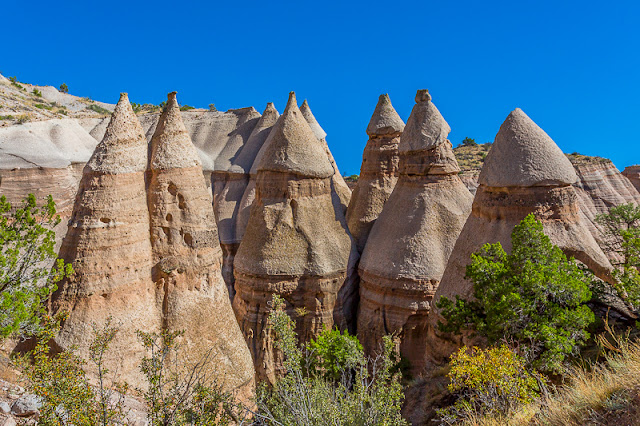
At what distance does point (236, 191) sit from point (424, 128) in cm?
1196

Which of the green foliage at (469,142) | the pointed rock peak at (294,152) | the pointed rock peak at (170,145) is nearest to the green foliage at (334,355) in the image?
the pointed rock peak at (294,152)

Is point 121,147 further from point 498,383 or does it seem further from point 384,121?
point 384,121

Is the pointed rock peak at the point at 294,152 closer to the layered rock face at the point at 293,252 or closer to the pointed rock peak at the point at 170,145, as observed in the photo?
the layered rock face at the point at 293,252

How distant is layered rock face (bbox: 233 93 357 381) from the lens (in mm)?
13125

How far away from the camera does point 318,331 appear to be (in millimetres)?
13477

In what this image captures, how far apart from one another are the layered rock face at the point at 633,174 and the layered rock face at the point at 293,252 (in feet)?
92.7

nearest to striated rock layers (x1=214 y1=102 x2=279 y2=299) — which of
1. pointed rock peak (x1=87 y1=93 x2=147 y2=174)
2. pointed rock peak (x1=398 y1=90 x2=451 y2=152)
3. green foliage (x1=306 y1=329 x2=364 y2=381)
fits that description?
green foliage (x1=306 y1=329 x2=364 y2=381)

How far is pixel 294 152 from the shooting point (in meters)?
13.8

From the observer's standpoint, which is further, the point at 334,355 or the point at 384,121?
the point at 384,121

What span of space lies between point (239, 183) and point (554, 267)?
1815 centimetres

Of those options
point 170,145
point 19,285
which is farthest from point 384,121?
point 19,285

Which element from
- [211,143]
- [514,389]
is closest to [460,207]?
[514,389]

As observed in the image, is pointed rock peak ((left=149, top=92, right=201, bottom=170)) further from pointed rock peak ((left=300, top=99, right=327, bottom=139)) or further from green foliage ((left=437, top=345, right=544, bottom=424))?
pointed rock peak ((left=300, top=99, right=327, bottom=139))

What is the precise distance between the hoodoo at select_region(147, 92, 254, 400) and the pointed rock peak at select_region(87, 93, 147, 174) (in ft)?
1.78
